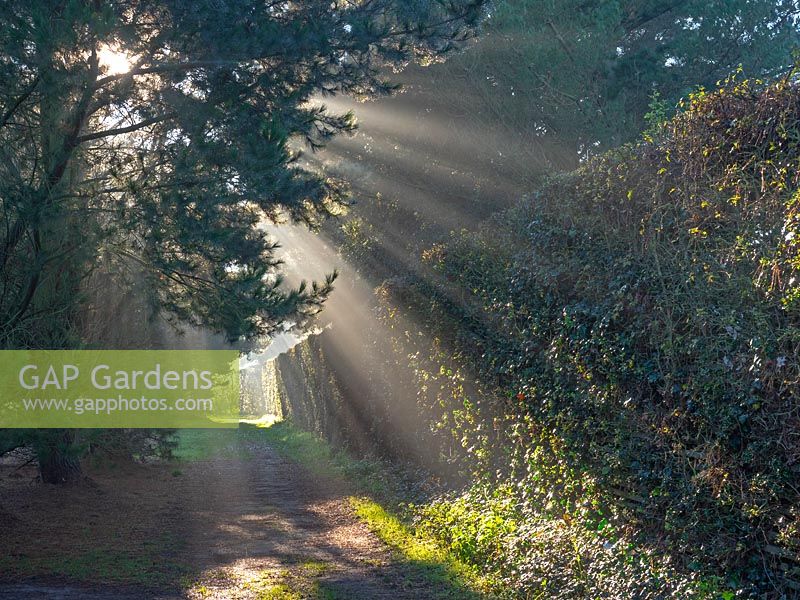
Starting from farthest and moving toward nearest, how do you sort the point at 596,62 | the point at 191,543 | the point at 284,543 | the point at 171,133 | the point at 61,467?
the point at 596,62, the point at 61,467, the point at 191,543, the point at 284,543, the point at 171,133

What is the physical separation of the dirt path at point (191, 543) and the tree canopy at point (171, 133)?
8.96 ft

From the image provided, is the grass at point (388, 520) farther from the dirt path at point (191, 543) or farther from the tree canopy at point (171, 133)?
the tree canopy at point (171, 133)

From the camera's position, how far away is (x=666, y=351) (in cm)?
571

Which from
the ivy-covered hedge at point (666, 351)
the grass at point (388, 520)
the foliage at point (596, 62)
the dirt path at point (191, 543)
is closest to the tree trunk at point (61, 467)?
the dirt path at point (191, 543)

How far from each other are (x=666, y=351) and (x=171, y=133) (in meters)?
6.96

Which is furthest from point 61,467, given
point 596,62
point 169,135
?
point 596,62

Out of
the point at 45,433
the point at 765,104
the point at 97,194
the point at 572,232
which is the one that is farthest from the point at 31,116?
the point at 765,104

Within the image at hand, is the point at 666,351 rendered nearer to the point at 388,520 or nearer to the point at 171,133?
the point at 388,520

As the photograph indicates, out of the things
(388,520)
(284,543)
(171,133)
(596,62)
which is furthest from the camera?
(596,62)

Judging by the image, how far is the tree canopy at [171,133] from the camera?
28.3ft

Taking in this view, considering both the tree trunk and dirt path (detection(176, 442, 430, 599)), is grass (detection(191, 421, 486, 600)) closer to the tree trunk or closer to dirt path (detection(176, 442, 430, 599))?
dirt path (detection(176, 442, 430, 599))

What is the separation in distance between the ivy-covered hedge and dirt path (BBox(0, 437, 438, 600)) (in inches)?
55.2

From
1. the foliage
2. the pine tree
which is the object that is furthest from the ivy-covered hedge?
the foliage

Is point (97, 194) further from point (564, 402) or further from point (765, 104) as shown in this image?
point (765, 104)
